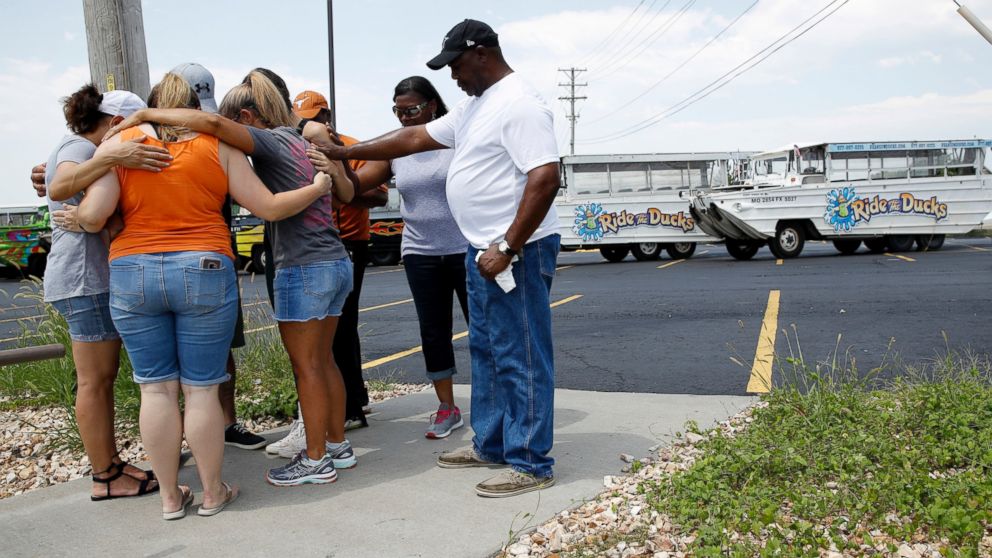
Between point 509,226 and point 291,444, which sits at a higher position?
point 509,226

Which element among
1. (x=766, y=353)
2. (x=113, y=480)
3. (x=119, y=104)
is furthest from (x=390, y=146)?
(x=766, y=353)

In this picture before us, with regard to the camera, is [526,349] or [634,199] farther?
[634,199]

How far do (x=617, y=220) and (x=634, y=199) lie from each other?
618 mm

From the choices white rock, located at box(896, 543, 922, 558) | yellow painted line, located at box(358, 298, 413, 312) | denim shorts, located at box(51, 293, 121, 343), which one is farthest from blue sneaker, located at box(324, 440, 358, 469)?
yellow painted line, located at box(358, 298, 413, 312)

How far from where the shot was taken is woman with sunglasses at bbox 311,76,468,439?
Result: 432cm

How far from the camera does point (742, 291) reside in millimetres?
12266

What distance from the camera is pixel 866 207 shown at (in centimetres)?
1959

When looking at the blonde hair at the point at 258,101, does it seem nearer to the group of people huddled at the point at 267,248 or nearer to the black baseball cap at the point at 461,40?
the group of people huddled at the point at 267,248

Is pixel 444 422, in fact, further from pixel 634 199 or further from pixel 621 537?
pixel 634 199

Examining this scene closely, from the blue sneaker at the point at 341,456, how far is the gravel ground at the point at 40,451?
106cm

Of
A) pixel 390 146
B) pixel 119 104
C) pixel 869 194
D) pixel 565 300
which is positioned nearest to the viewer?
pixel 119 104

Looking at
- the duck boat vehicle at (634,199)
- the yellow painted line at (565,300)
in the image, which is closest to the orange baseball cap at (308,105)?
the yellow painted line at (565,300)

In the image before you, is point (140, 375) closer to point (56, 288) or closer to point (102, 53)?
point (56, 288)

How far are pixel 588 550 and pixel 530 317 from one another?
978 mm
